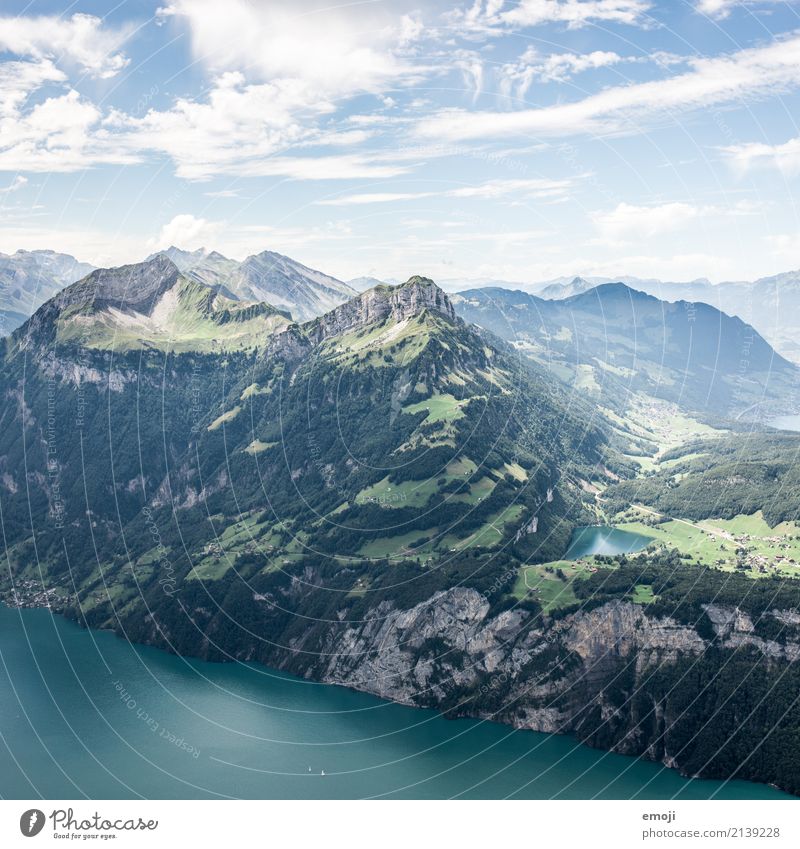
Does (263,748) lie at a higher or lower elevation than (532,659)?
higher

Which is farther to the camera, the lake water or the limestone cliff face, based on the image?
the limestone cliff face

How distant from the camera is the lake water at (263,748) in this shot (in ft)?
406

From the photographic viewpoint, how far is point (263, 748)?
140 metres

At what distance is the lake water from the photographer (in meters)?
124

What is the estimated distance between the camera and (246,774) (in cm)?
12975

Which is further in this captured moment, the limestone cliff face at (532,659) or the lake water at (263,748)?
the limestone cliff face at (532,659)

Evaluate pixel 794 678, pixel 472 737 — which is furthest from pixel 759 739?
pixel 472 737

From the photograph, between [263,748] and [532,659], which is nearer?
[263,748]

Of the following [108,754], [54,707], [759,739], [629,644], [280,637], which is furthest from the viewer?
[280,637]

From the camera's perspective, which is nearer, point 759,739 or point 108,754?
point 759,739

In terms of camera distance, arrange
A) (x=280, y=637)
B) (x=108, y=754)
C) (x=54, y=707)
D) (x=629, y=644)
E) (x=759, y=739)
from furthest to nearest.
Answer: (x=280, y=637), (x=54, y=707), (x=629, y=644), (x=108, y=754), (x=759, y=739)
